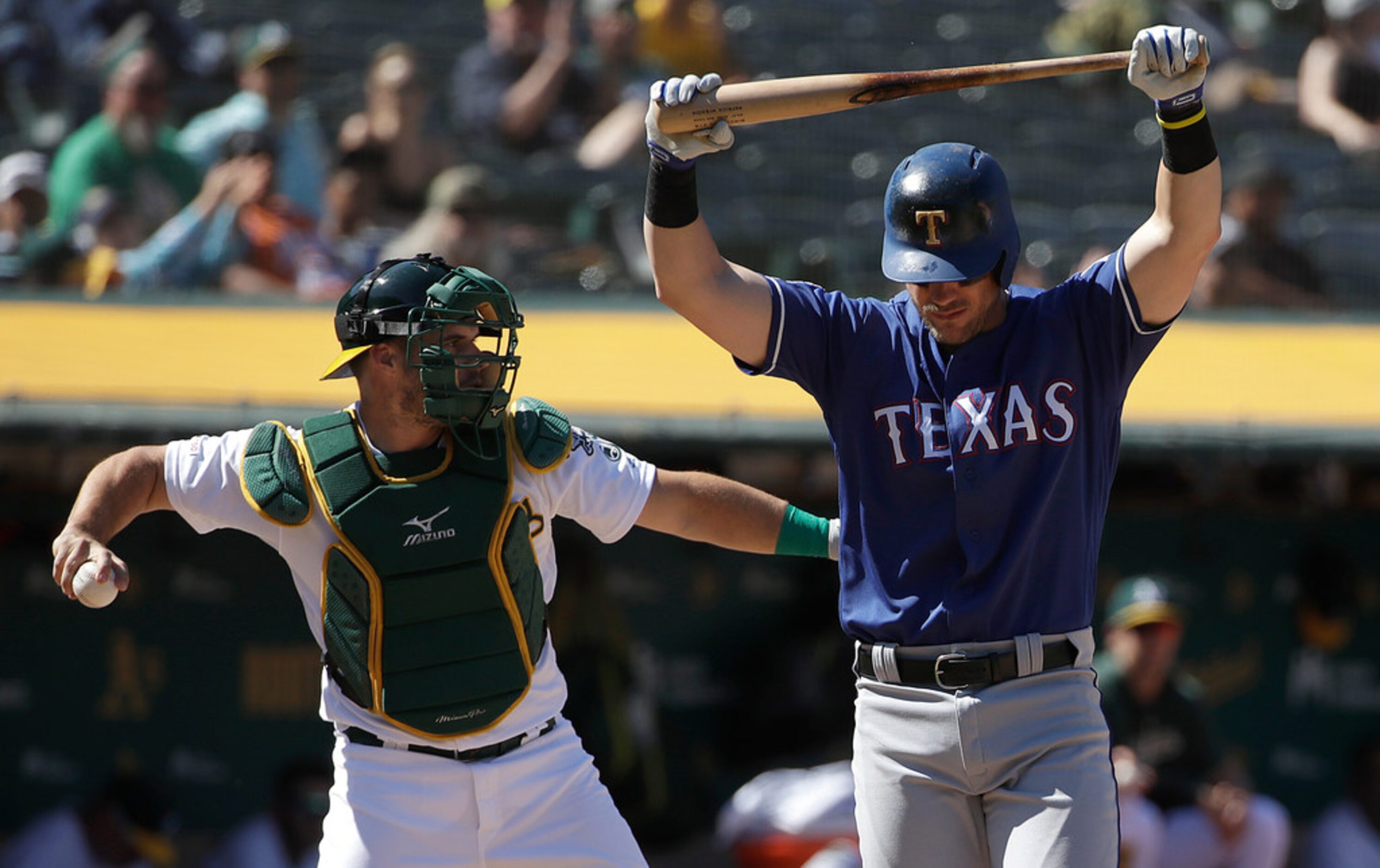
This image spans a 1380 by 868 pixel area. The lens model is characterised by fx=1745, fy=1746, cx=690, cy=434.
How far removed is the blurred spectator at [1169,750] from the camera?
518 cm

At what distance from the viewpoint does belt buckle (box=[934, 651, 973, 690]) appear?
2.65 meters

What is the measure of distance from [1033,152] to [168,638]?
4264mm

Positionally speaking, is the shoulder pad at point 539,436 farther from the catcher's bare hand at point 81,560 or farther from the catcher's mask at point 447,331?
the catcher's bare hand at point 81,560

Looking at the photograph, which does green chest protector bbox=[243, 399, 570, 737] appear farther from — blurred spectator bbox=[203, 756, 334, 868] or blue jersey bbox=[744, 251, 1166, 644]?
blurred spectator bbox=[203, 756, 334, 868]

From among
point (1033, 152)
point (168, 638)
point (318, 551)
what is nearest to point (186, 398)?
point (168, 638)

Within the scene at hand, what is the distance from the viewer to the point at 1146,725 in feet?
17.1

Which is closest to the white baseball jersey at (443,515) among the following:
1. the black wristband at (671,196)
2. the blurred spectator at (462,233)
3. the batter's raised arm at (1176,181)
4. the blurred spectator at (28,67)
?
the black wristband at (671,196)

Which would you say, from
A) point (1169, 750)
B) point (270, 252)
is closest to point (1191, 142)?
point (1169, 750)

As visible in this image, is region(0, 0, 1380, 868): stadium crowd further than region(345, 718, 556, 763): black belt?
Yes

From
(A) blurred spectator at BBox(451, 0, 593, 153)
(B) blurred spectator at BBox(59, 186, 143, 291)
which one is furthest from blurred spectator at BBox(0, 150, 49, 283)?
(A) blurred spectator at BBox(451, 0, 593, 153)

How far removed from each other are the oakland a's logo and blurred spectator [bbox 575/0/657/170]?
4594mm

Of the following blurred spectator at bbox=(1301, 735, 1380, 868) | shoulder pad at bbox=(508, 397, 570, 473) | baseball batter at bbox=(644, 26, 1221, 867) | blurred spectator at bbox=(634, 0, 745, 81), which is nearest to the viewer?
baseball batter at bbox=(644, 26, 1221, 867)

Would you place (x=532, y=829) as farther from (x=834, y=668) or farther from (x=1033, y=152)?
(x=1033, y=152)

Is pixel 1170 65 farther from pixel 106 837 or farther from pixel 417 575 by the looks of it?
pixel 106 837
